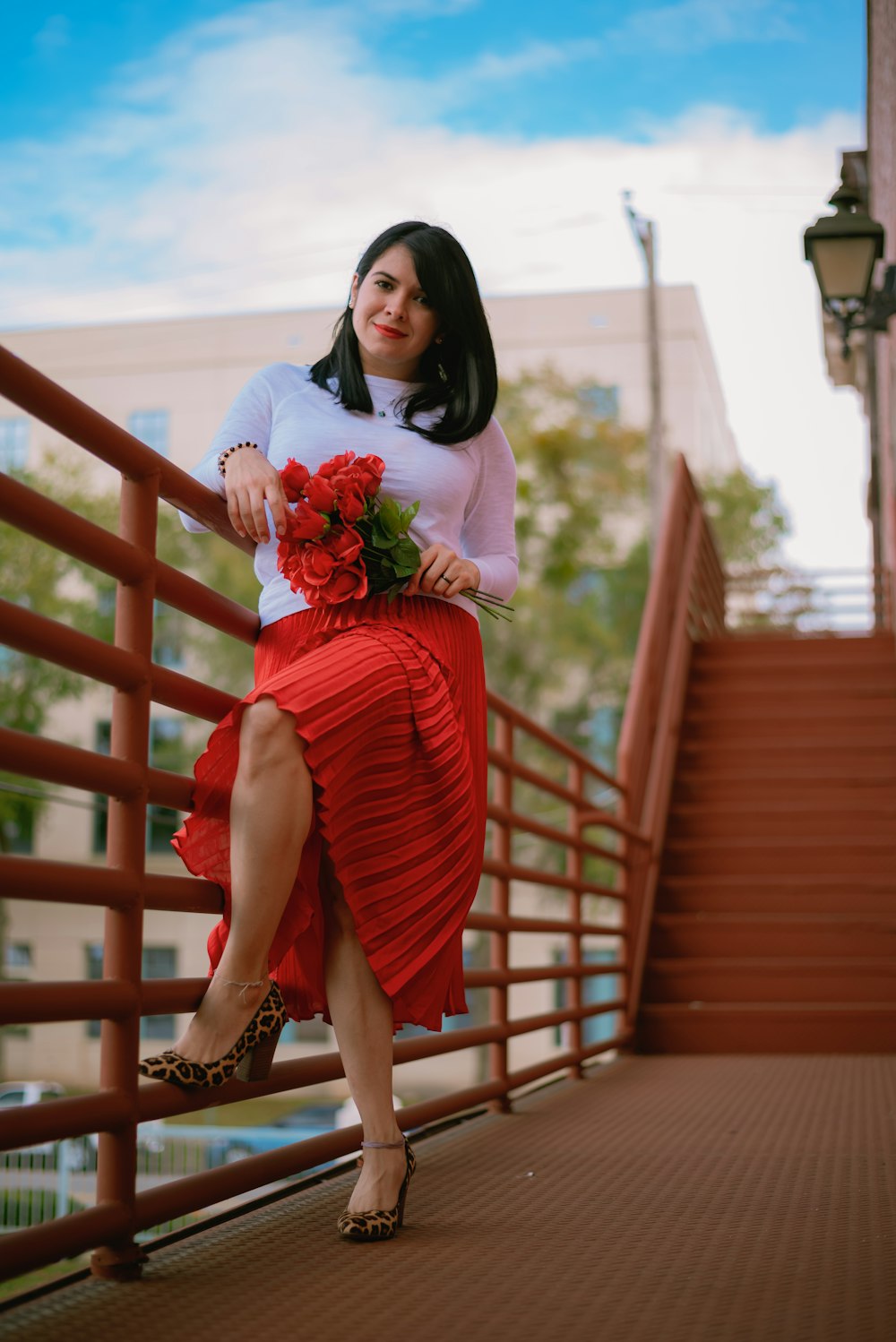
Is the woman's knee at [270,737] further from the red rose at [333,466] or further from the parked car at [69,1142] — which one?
the parked car at [69,1142]

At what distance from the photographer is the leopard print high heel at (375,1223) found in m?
1.96

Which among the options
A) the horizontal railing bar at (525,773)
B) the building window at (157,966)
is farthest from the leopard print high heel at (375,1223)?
the building window at (157,966)

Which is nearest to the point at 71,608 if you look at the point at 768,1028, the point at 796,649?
the point at 796,649

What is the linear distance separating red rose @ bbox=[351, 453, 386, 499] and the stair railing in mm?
3412

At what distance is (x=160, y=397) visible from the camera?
92.4ft

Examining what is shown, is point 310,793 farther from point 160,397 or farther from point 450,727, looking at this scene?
point 160,397

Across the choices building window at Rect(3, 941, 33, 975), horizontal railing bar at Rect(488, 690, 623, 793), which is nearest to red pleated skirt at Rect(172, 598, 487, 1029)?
horizontal railing bar at Rect(488, 690, 623, 793)

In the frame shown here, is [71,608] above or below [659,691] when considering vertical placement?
above

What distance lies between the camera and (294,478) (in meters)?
2.11

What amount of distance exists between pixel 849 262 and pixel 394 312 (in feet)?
10.7

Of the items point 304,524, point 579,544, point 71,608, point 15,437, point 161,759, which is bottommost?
point 304,524

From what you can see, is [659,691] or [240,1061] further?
[659,691]

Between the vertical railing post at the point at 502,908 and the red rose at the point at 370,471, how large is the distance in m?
1.57

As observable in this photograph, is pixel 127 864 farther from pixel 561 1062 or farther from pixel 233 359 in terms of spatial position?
pixel 233 359
